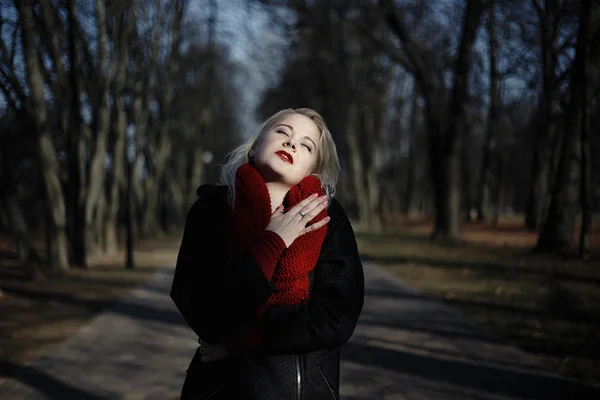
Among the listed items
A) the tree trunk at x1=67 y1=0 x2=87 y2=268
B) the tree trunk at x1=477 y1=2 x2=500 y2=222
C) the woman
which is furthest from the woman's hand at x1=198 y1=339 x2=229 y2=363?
the tree trunk at x1=477 y1=2 x2=500 y2=222

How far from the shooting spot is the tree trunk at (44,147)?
11.0 metres

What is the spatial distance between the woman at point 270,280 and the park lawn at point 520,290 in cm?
398

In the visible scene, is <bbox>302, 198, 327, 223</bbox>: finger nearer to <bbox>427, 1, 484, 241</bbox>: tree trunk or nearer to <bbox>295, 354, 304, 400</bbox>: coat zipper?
<bbox>295, 354, 304, 400</bbox>: coat zipper

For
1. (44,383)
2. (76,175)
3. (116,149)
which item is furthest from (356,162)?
(44,383)

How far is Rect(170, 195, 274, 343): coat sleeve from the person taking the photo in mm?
1890

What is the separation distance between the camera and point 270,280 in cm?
196

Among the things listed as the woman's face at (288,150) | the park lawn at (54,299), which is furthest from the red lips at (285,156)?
the park lawn at (54,299)

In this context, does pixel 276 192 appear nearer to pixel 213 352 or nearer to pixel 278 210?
pixel 278 210

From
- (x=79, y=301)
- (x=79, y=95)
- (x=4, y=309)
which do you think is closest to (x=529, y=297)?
(x=79, y=301)

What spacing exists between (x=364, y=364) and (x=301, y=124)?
419 cm

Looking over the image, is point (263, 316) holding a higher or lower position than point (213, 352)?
higher

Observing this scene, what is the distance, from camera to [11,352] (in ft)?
20.9

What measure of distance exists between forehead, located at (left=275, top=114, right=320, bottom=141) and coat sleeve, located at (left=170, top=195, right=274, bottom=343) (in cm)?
36

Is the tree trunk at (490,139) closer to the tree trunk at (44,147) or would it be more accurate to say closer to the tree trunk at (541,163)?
the tree trunk at (541,163)
